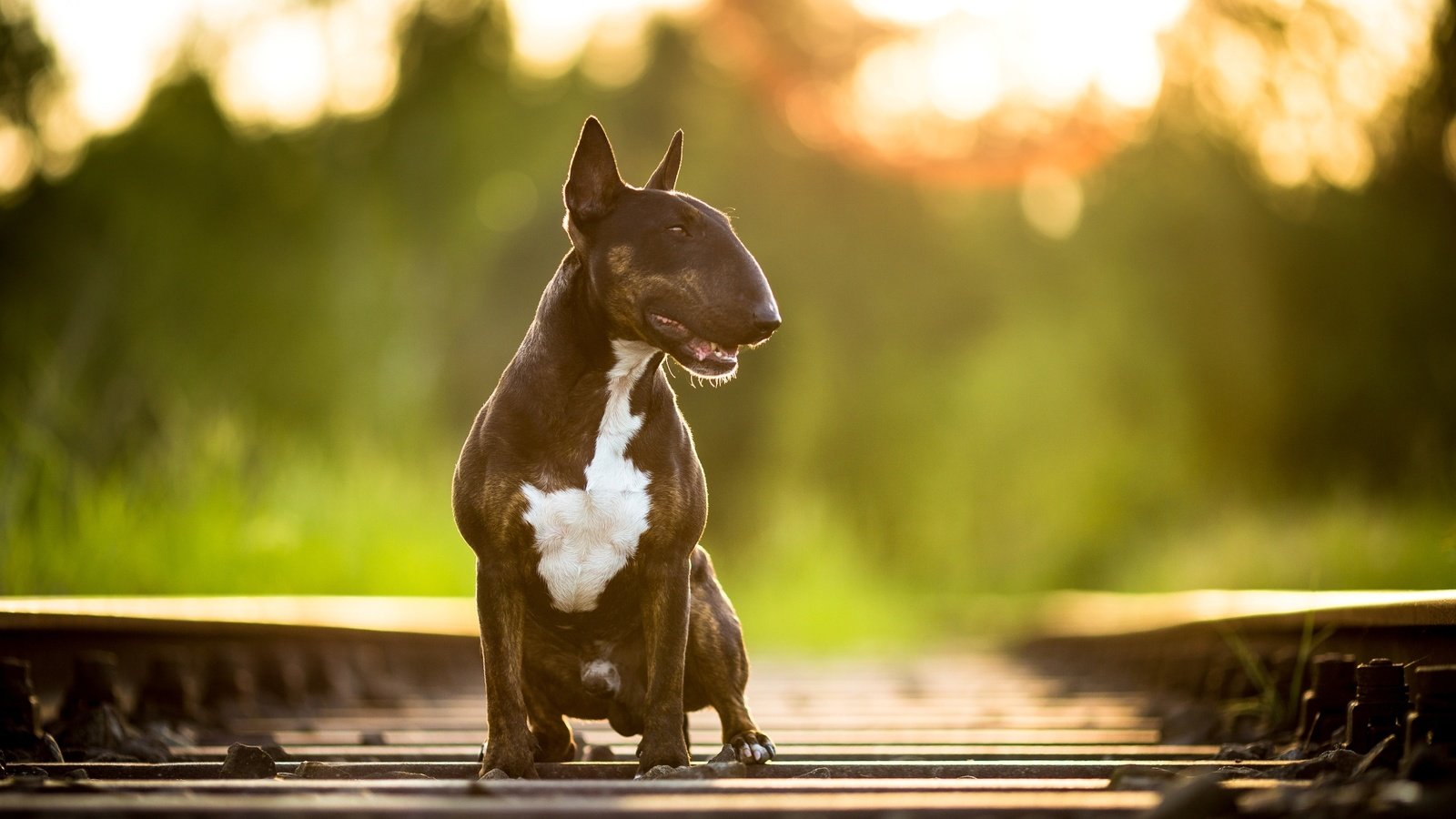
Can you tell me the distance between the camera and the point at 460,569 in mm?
10219

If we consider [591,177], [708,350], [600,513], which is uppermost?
[591,177]

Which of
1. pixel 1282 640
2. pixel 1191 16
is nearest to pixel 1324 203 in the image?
pixel 1191 16

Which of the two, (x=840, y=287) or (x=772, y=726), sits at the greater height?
(x=840, y=287)

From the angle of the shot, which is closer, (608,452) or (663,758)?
(663,758)

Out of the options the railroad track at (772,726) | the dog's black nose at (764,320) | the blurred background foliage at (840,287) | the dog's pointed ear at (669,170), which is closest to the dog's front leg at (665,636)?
the railroad track at (772,726)

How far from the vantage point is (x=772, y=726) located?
4.59m

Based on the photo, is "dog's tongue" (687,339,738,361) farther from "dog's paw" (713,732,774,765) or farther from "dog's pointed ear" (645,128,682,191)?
"dog's paw" (713,732,774,765)

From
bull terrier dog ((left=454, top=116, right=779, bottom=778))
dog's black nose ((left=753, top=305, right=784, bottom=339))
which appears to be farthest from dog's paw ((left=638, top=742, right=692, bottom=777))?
dog's black nose ((left=753, top=305, right=784, bottom=339))

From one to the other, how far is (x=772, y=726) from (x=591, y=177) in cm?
197

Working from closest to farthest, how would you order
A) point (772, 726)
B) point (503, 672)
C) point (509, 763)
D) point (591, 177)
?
point (509, 763)
point (503, 672)
point (591, 177)
point (772, 726)

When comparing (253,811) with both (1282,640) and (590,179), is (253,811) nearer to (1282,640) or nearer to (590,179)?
(590,179)

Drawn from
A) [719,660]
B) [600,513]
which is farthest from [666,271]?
[719,660]

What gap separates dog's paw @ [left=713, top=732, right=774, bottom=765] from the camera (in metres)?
3.26

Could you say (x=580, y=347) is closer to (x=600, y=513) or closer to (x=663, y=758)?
(x=600, y=513)
